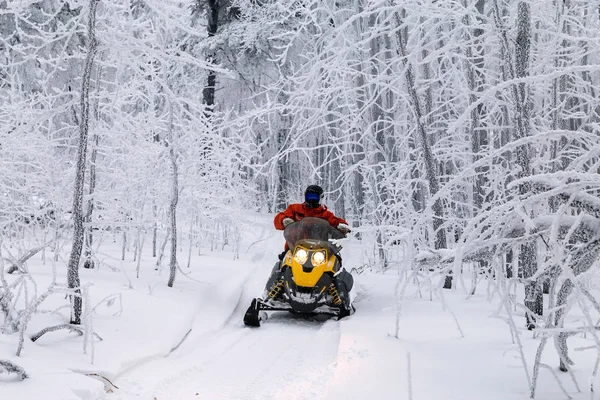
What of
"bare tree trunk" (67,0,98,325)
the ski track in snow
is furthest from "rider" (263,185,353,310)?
"bare tree trunk" (67,0,98,325)

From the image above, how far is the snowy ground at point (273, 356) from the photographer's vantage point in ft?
13.6

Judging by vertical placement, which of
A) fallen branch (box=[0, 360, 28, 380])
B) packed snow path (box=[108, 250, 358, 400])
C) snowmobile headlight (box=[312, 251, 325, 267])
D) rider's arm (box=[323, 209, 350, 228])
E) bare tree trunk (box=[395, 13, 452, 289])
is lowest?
packed snow path (box=[108, 250, 358, 400])

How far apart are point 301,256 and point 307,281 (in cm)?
35

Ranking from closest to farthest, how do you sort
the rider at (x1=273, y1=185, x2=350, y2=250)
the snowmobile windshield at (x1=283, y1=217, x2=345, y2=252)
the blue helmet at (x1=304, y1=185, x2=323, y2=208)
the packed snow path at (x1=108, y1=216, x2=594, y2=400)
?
1. the packed snow path at (x1=108, y1=216, x2=594, y2=400)
2. the snowmobile windshield at (x1=283, y1=217, x2=345, y2=252)
3. the rider at (x1=273, y1=185, x2=350, y2=250)
4. the blue helmet at (x1=304, y1=185, x2=323, y2=208)

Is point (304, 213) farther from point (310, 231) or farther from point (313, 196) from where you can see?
point (310, 231)

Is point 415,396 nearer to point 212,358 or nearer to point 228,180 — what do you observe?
point 212,358

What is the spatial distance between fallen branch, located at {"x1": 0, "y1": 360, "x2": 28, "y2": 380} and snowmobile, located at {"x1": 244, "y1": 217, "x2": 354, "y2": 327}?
352cm

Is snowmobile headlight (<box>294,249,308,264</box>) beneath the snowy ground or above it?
above

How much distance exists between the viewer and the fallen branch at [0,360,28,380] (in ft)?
12.3

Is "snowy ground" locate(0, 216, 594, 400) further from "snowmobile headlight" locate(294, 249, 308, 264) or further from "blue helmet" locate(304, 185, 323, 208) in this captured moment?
"blue helmet" locate(304, 185, 323, 208)

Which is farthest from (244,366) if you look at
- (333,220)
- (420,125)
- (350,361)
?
(420,125)

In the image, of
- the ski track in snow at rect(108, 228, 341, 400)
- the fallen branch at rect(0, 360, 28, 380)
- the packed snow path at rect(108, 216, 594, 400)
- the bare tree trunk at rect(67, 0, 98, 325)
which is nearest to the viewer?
the fallen branch at rect(0, 360, 28, 380)

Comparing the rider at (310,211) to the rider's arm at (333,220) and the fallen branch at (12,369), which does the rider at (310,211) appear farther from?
the fallen branch at (12,369)

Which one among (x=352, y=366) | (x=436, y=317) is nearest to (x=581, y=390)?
(x=352, y=366)
